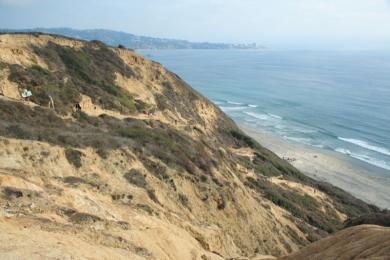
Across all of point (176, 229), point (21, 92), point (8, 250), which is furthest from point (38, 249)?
point (21, 92)

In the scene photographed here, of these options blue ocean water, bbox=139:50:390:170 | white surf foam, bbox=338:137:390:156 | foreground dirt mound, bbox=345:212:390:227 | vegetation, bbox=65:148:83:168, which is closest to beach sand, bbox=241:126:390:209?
blue ocean water, bbox=139:50:390:170

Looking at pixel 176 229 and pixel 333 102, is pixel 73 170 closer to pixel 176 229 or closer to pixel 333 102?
pixel 176 229

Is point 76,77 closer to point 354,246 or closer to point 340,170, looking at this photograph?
point 354,246

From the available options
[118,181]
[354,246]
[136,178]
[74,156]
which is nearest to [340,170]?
[136,178]

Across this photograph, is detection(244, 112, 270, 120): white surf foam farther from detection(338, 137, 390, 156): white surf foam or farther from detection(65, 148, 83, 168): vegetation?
detection(65, 148, 83, 168): vegetation

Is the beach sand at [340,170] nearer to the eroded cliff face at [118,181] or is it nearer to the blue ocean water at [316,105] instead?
the blue ocean water at [316,105]

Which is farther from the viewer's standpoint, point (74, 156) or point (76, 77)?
point (76, 77)
